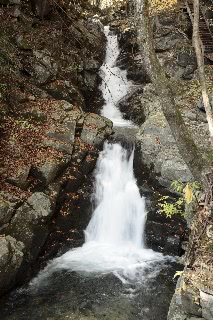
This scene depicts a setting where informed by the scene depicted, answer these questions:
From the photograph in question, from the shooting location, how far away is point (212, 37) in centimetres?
1609

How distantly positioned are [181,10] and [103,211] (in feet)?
42.8

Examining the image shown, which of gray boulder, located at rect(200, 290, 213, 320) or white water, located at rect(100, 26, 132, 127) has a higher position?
white water, located at rect(100, 26, 132, 127)

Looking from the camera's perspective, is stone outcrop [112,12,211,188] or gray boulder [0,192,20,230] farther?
stone outcrop [112,12,211,188]

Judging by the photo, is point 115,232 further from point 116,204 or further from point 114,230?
point 116,204

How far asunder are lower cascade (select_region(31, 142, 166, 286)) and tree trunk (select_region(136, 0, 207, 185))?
4.12m

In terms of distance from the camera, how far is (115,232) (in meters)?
10.7

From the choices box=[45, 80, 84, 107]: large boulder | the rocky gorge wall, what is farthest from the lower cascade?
box=[45, 80, 84, 107]: large boulder

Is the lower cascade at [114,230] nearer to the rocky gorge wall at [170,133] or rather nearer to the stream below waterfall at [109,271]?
the stream below waterfall at [109,271]

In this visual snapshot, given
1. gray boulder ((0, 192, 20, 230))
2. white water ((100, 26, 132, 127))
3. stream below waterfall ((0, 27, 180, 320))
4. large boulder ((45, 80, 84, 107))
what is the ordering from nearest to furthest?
stream below waterfall ((0, 27, 180, 320)) < gray boulder ((0, 192, 20, 230)) < large boulder ((45, 80, 84, 107)) < white water ((100, 26, 132, 127))

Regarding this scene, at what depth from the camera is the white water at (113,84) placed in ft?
50.6

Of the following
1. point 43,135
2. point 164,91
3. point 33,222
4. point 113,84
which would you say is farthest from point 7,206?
point 113,84

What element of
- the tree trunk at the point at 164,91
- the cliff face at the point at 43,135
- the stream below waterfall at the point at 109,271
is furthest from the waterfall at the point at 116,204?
the tree trunk at the point at 164,91

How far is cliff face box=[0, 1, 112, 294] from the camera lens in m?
8.73

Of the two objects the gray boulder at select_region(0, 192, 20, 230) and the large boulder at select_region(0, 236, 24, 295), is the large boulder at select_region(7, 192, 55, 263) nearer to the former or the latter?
the gray boulder at select_region(0, 192, 20, 230)
